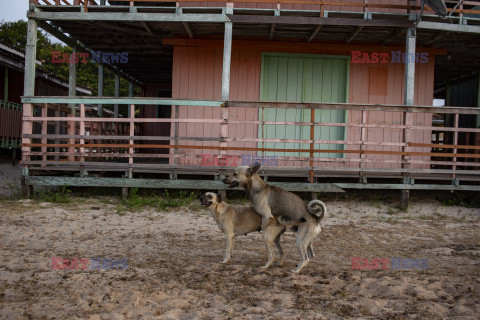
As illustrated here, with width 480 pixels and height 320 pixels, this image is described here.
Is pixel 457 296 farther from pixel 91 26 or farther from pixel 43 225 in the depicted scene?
pixel 91 26

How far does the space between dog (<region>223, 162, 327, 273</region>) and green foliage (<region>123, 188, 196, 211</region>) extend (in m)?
3.45

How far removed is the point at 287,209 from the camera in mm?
4566

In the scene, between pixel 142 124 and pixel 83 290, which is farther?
pixel 142 124

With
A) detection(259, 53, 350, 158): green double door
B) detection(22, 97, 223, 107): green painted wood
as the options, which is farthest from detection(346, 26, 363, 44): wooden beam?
detection(22, 97, 223, 107): green painted wood

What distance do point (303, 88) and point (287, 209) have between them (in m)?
6.80

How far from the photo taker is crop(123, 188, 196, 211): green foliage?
798 cm

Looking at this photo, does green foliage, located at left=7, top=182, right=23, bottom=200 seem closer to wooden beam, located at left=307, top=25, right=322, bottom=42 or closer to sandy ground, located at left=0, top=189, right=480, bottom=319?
sandy ground, located at left=0, top=189, right=480, bottom=319

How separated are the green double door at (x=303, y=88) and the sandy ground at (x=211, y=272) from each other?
12.1 ft

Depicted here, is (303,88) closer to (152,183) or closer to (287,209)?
(152,183)

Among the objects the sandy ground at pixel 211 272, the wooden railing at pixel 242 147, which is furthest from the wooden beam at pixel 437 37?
the sandy ground at pixel 211 272

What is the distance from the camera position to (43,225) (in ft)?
20.9

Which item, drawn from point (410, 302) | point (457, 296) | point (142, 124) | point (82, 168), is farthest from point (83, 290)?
point (142, 124)

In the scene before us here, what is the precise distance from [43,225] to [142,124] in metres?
11.3

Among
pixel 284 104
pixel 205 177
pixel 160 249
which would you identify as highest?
pixel 284 104
